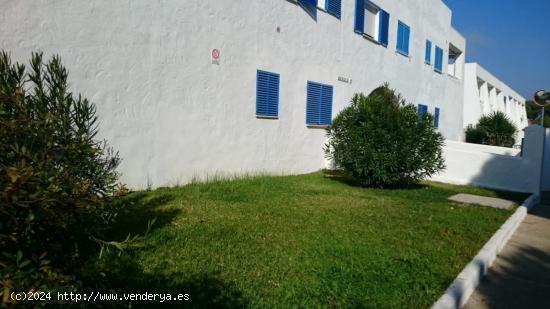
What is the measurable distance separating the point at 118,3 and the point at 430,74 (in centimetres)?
1705

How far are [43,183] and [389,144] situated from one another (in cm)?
821

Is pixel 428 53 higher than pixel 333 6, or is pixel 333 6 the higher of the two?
pixel 428 53

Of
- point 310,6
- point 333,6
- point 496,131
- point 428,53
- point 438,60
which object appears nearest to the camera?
point 310,6

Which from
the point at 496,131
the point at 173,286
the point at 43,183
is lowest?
the point at 173,286

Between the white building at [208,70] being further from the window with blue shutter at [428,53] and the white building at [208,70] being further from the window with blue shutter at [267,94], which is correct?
the window with blue shutter at [428,53]

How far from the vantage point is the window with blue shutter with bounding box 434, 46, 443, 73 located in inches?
823

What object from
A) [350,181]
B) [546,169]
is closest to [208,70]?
[350,181]

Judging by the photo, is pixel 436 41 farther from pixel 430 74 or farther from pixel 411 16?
pixel 411 16

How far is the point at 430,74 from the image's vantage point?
20203 mm

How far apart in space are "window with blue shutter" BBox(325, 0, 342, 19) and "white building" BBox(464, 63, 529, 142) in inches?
756

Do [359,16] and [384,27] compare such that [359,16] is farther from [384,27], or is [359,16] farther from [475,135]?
[475,135]

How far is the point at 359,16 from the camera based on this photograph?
13.4 m

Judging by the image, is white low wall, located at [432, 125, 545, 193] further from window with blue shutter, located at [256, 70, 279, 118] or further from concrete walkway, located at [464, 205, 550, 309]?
window with blue shutter, located at [256, 70, 279, 118]

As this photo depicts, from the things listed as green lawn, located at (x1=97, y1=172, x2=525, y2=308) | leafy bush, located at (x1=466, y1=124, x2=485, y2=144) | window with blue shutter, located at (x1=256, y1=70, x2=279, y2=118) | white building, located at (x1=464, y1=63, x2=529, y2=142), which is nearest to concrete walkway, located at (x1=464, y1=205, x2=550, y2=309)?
green lawn, located at (x1=97, y1=172, x2=525, y2=308)
